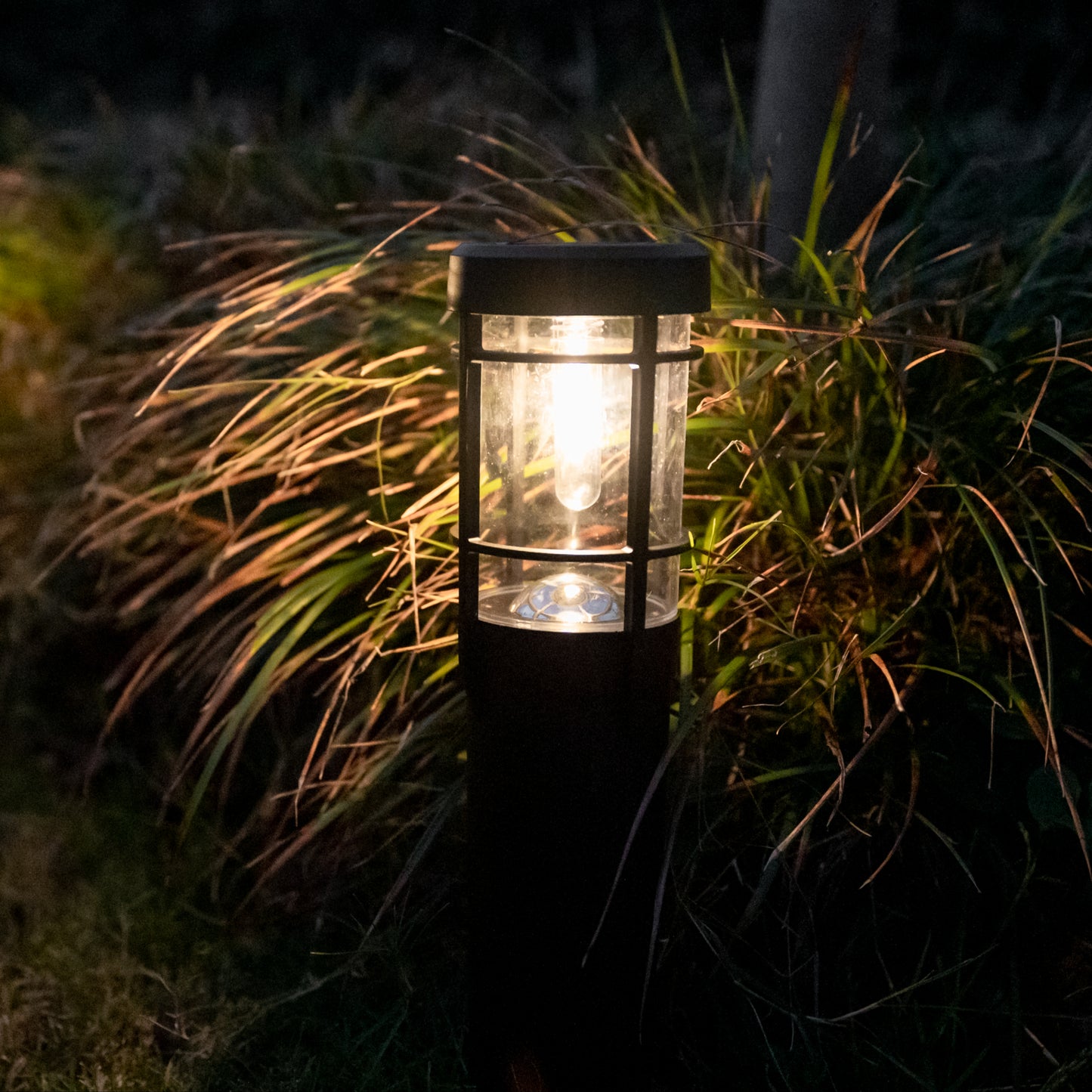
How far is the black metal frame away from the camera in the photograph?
4.46 feet

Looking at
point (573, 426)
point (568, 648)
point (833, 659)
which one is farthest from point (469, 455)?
point (833, 659)

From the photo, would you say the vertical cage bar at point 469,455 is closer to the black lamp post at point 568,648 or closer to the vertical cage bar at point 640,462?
the black lamp post at point 568,648

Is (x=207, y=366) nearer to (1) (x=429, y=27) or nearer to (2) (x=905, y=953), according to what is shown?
(2) (x=905, y=953)

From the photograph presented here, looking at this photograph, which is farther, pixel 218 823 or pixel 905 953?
pixel 218 823

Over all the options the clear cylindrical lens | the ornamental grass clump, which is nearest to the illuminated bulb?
the clear cylindrical lens

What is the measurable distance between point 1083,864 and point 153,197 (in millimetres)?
2730

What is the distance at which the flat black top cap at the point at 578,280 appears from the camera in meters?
1.31

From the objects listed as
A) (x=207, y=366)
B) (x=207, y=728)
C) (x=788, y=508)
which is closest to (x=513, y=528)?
(x=788, y=508)

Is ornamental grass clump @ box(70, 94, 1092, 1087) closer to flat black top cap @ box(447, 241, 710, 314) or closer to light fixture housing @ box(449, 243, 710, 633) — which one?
light fixture housing @ box(449, 243, 710, 633)

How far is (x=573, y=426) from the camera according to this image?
4.68 ft

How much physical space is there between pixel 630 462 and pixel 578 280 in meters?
0.23

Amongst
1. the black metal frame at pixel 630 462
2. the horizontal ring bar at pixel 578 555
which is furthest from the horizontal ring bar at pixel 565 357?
the horizontal ring bar at pixel 578 555

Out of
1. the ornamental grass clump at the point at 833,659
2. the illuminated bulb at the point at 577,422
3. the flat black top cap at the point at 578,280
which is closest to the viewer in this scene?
the flat black top cap at the point at 578,280

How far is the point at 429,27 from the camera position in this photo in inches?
195
